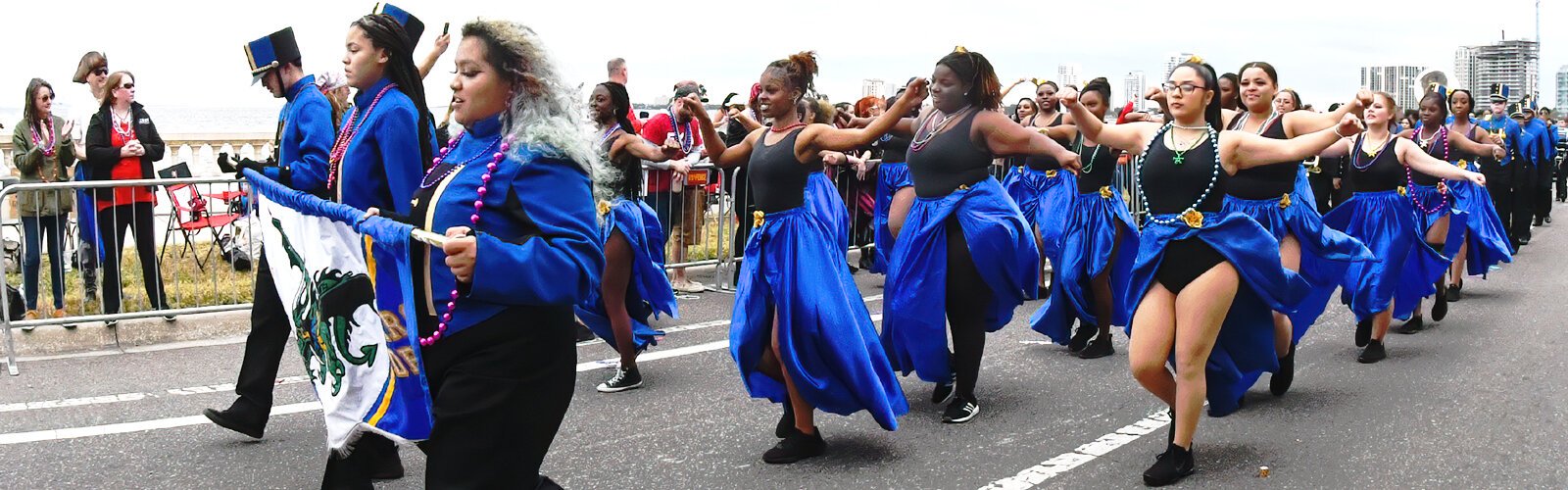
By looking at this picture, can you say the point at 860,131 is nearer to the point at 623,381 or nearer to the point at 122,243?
the point at 623,381

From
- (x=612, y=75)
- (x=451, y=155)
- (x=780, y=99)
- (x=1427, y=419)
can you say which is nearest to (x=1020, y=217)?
(x=780, y=99)

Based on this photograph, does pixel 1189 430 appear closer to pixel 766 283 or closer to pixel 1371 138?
pixel 766 283

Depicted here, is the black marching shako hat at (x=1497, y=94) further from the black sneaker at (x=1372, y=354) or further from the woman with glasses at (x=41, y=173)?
the woman with glasses at (x=41, y=173)

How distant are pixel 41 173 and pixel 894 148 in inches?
239

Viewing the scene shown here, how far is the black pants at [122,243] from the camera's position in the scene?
860cm

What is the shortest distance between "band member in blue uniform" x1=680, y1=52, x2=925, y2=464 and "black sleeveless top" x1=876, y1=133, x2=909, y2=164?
5.17 m

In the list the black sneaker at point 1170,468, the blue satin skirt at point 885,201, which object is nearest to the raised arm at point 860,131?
the black sneaker at point 1170,468

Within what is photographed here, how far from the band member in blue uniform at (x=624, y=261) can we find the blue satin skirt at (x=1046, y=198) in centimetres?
280

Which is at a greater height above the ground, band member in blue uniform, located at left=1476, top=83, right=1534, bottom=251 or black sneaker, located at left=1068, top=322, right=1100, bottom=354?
band member in blue uniform, located at left=1476, top=83, right=1534, bottom=251

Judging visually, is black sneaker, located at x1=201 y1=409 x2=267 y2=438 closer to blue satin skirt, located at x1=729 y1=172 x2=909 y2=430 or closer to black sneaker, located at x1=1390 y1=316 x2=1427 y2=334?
blue satin skirt, located at x1=729 y1=172 x2=909 y2=430

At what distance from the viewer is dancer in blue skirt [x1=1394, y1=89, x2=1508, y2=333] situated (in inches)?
381

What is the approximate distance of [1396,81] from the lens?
14.5m

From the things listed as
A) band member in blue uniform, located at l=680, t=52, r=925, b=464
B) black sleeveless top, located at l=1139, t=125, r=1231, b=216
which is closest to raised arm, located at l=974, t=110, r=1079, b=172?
black sleeveless top, located at l=1139, t=125, r=1231, b=216

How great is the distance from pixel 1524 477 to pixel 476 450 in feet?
13.7
